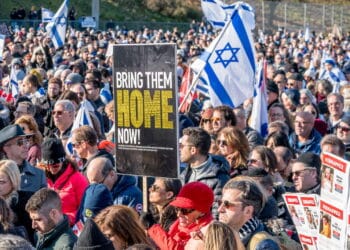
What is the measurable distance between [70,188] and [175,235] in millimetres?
1598

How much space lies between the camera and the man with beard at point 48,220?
6.11 meters

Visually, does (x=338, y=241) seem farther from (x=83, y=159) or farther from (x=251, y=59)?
(x=251, y=59)

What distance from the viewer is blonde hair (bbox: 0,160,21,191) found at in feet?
22.9

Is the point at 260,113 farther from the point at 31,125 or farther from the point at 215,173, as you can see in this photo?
the point at 215,173

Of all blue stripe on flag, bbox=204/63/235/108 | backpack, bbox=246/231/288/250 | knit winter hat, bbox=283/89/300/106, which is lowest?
backpack, bbox=246/231/288/250

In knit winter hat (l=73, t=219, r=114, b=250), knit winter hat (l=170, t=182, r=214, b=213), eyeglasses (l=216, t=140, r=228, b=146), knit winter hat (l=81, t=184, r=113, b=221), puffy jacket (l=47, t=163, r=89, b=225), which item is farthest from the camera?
eyeglasses (l=216, t=140, r=228, b=146)

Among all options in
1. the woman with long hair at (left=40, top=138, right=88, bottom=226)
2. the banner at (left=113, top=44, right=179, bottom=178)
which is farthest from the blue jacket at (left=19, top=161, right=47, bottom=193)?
the banner at (left=113, top=44, right=179, bottom=178)

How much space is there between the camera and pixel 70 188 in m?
7.73

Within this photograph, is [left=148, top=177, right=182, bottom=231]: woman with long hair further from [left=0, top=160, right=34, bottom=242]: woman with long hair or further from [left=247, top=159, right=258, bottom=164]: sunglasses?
[left=247, top=159, right=258, bottom=164]: sunglasses

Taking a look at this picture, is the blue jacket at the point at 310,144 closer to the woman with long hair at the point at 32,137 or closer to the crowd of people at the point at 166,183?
the crowd of people at the point at 166,183

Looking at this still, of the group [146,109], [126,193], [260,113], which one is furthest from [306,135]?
[146,109]

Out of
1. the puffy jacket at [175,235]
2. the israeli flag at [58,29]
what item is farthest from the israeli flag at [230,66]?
the israeli flag at [58,29]

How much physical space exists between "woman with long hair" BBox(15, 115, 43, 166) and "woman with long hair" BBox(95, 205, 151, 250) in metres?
3.36

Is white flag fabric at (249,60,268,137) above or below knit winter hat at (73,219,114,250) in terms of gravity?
above
